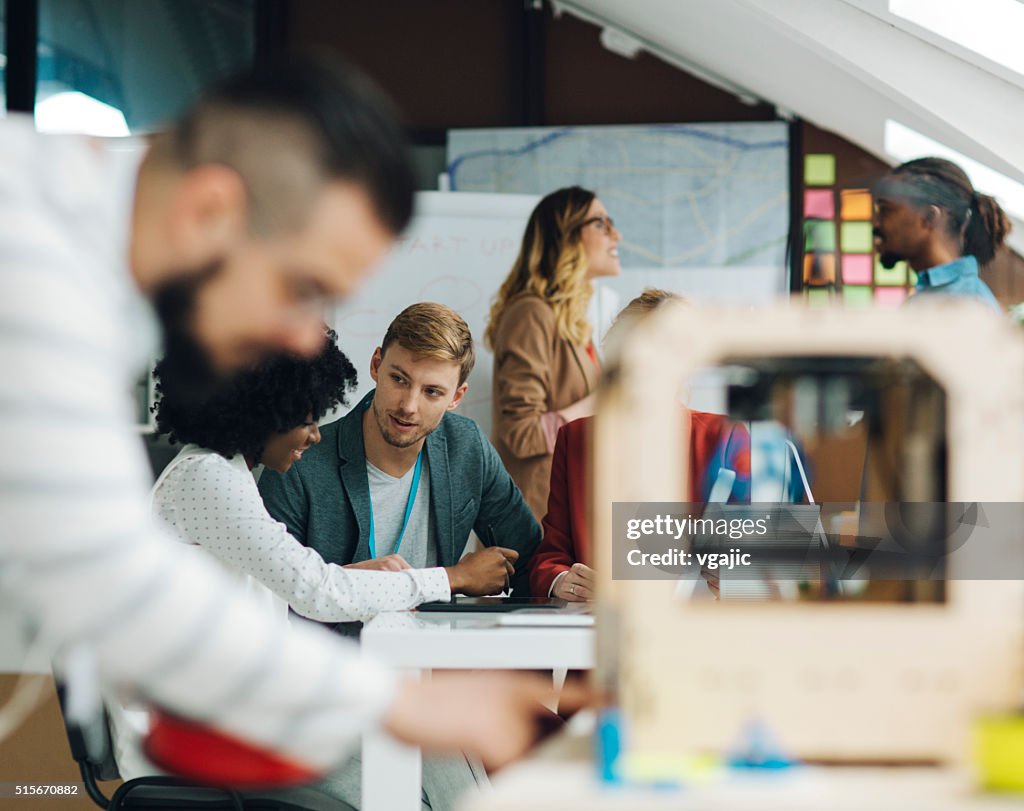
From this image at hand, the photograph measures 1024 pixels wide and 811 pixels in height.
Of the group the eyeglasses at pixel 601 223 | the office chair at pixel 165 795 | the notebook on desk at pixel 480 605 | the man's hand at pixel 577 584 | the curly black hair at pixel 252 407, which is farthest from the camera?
the eyeglasses at pixel 601 223

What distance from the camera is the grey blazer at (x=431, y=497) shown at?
7.11 feet

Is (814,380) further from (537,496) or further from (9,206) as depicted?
(537,496)

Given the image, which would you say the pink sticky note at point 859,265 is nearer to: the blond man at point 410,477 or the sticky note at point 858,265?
the sticky note at point 858,265

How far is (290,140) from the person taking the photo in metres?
0.71

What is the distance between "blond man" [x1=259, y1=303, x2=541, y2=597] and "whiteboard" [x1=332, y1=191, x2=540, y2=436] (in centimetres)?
127

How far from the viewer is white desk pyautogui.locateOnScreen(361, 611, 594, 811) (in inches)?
56.5

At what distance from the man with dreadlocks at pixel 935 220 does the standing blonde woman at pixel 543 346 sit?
120 centimetres

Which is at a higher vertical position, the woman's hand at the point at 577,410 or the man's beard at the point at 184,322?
the man's beard at the point at 184,322

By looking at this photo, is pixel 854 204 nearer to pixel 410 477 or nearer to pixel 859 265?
pixel 859 265

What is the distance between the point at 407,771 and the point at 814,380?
0.85m

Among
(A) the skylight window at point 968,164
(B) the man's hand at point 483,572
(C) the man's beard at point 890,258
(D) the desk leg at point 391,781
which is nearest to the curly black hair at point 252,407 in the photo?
(B) the man's hand at point 483,572

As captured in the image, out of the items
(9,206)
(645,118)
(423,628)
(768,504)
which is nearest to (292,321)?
(9,206)

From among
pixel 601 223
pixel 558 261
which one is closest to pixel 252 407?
pixel 558 261
